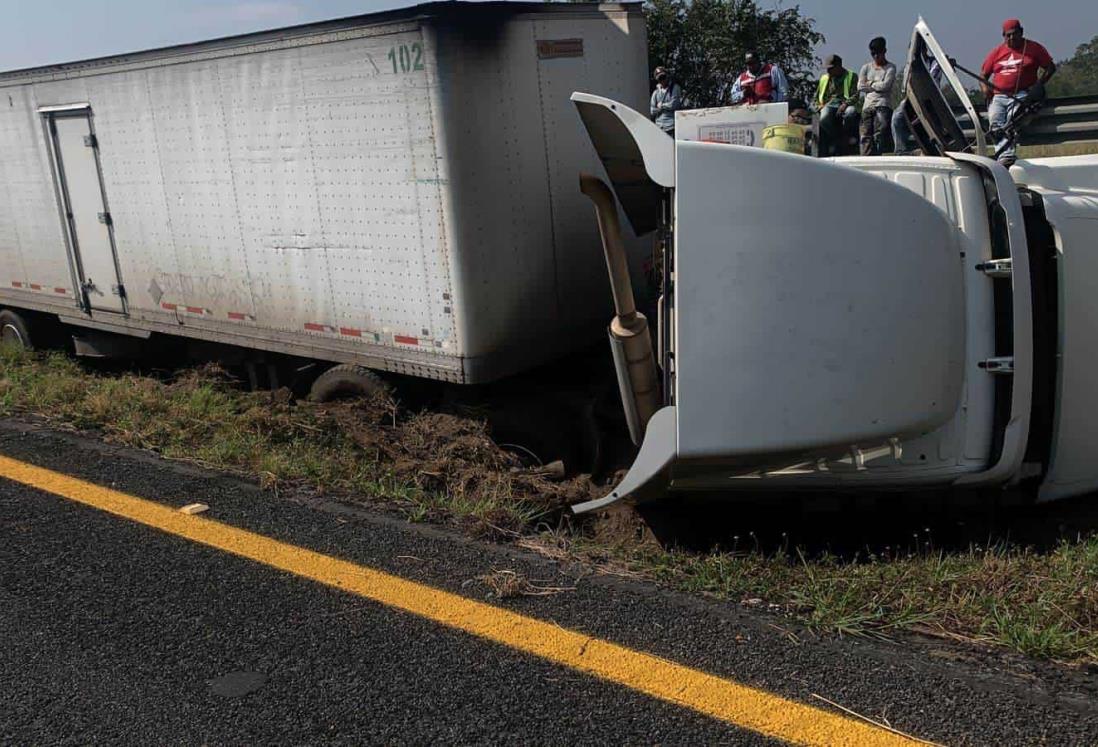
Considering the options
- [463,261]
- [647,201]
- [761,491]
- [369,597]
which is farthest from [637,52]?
[369,597]

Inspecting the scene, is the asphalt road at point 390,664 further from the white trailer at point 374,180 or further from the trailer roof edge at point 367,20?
the trailer roof edge at point 367,20

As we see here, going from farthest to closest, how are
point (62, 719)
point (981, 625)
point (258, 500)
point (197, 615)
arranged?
point (258, 500) < point (197, 615) < point (981, 625) < point (62, 719)

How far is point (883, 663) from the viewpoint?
9.95 ft

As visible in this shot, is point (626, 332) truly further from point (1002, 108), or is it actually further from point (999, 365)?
point (1002, 108)

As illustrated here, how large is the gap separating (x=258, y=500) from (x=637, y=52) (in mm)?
3848

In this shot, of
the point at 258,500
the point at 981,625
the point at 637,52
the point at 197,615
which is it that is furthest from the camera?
the point at 637,52

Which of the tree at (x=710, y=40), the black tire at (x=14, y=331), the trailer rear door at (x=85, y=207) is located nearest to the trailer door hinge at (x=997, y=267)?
the trailer rear door at (x=85, y=207)

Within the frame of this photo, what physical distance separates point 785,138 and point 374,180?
2315mm

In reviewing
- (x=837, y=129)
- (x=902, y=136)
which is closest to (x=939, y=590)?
(x=902, y=136)

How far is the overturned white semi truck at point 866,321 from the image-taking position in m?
3.59

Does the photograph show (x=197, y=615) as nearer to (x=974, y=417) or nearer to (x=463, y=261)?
(x=463, y=261)

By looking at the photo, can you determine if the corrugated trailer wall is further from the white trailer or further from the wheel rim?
the wheel rim

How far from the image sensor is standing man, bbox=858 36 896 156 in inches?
312

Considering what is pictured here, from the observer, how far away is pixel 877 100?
893 centimetres
